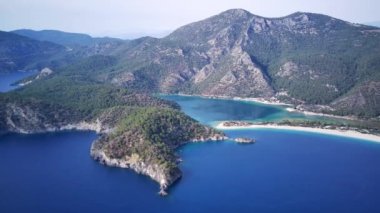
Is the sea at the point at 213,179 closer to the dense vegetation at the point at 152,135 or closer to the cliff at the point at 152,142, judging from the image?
the cliff at the point at 152,142

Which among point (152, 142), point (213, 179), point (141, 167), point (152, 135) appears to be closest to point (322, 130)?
point (152, 135)

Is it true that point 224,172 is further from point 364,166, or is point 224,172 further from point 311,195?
point 364,166

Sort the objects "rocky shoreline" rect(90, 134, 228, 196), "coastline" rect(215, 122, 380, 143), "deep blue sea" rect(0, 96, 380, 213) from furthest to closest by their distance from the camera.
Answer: "coastline" rect(215, 122, 380, 143) → "rocky shoreline" rect(90, 134, 228, 196) → "deep blue sea" rect(0, 96, 380, 213)

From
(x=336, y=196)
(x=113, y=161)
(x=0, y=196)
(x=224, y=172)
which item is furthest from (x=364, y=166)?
(x=0, y=196)

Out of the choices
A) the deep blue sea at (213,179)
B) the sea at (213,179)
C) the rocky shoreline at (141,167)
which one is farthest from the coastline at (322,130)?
the rocky shoreline at (141,167)

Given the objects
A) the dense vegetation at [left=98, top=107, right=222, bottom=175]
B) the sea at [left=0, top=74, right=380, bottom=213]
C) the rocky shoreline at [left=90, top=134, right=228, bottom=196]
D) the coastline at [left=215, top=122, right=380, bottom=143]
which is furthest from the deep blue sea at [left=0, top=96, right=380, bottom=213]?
the dense vegetation at [left=98, top=107, right=222, bottom=175]

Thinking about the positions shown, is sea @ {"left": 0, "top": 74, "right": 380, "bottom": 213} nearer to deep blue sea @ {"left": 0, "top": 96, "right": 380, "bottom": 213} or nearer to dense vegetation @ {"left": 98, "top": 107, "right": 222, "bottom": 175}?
deep blue sea @ {"left": 0, "top": 96, "right": 380, "bottom": 213}
